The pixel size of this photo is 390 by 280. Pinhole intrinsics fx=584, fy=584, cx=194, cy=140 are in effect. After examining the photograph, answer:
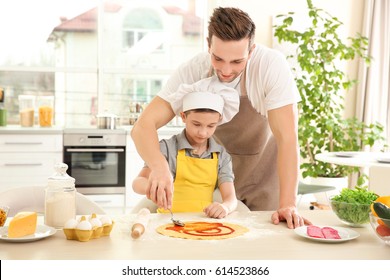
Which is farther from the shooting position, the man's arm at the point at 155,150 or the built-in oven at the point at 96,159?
the built-in oven at the point at 96,159

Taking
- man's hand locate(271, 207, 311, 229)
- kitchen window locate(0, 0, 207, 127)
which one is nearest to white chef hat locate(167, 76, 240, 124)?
man's hand locate(271, 207, 311, 229)

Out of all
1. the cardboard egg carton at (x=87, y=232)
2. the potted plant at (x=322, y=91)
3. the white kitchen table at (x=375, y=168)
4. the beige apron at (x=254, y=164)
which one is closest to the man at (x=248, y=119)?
the beige apron at (x=254, y=164)

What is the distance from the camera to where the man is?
2.00 metres

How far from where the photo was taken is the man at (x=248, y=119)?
200 centimetres

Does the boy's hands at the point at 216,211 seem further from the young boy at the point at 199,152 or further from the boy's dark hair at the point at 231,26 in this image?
the boy's dark hair at the point at 231,26

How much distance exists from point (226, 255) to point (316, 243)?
31 centimetres

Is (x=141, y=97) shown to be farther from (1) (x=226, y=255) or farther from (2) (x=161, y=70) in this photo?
(1) (x=226, y=255)

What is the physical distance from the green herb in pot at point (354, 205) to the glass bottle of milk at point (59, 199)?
0.83 meters

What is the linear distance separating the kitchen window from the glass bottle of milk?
420 centimetres

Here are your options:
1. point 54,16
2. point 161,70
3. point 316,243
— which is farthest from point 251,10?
point 316,243

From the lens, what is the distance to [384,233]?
161cm

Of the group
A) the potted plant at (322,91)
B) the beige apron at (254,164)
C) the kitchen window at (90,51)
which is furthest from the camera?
the kitchen window at (90,51)

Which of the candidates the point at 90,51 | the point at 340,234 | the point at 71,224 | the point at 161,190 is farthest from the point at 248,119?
the point at 90,51
